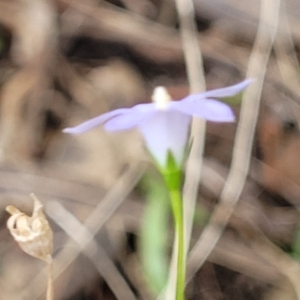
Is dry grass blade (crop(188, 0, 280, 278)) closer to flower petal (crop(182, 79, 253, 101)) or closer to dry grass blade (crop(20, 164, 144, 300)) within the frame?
dry grass blade (crop(20, 164, 144, 300))

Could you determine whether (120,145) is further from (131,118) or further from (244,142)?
(131,118)

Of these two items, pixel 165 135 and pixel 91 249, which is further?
pixel 91 249

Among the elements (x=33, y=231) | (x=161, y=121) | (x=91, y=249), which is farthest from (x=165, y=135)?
(x=91, y=249)

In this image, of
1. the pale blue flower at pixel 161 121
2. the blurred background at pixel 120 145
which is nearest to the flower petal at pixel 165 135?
the pale blue flower at pixel 161 121

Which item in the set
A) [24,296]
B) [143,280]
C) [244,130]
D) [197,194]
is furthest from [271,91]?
[24,296]

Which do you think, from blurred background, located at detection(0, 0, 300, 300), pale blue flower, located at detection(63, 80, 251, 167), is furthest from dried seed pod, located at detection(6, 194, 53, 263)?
blurred background, located at detection(0, 0, 300, 300)

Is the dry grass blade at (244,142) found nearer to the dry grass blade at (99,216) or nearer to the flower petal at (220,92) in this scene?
the dry grass blade at (99,216)

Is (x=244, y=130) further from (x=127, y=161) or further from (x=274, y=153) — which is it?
(x=127, y=161)
